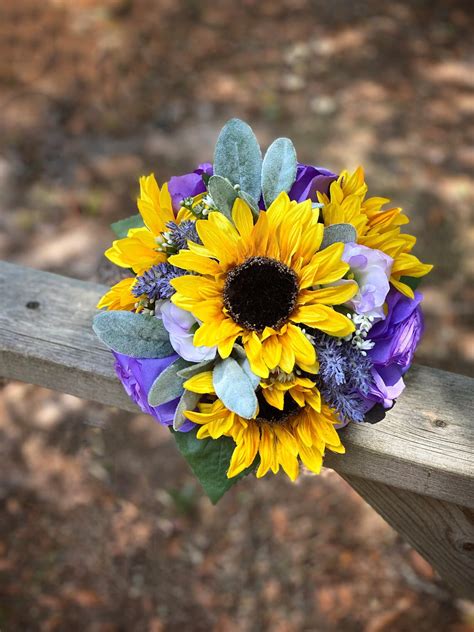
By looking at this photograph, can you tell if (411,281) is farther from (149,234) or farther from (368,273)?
(149,234)

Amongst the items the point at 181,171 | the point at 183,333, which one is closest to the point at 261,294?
the point at 183,333

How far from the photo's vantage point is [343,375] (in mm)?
935

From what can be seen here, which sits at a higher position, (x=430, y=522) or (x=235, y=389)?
(x=235, y=389)

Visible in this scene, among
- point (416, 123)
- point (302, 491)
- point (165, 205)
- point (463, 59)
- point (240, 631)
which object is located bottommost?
point (240, 631)

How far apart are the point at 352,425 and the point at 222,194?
448 mm

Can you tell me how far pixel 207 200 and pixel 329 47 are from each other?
117 inches

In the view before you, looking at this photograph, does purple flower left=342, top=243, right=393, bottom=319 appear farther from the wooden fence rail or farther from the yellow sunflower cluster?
the wooden fence rail

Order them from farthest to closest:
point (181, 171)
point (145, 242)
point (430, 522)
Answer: point (181, 171) → point (430, 522) → point (145, 242)

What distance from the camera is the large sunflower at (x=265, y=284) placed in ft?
3.00

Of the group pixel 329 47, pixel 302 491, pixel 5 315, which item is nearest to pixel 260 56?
pixel 329 47

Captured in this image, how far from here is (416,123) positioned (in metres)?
3.31

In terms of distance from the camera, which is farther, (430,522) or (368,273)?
(430,522)

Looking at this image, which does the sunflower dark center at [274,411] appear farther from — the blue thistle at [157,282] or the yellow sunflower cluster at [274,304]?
the blue thistle at [157,282]

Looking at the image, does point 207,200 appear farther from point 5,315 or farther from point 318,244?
point 5,315
